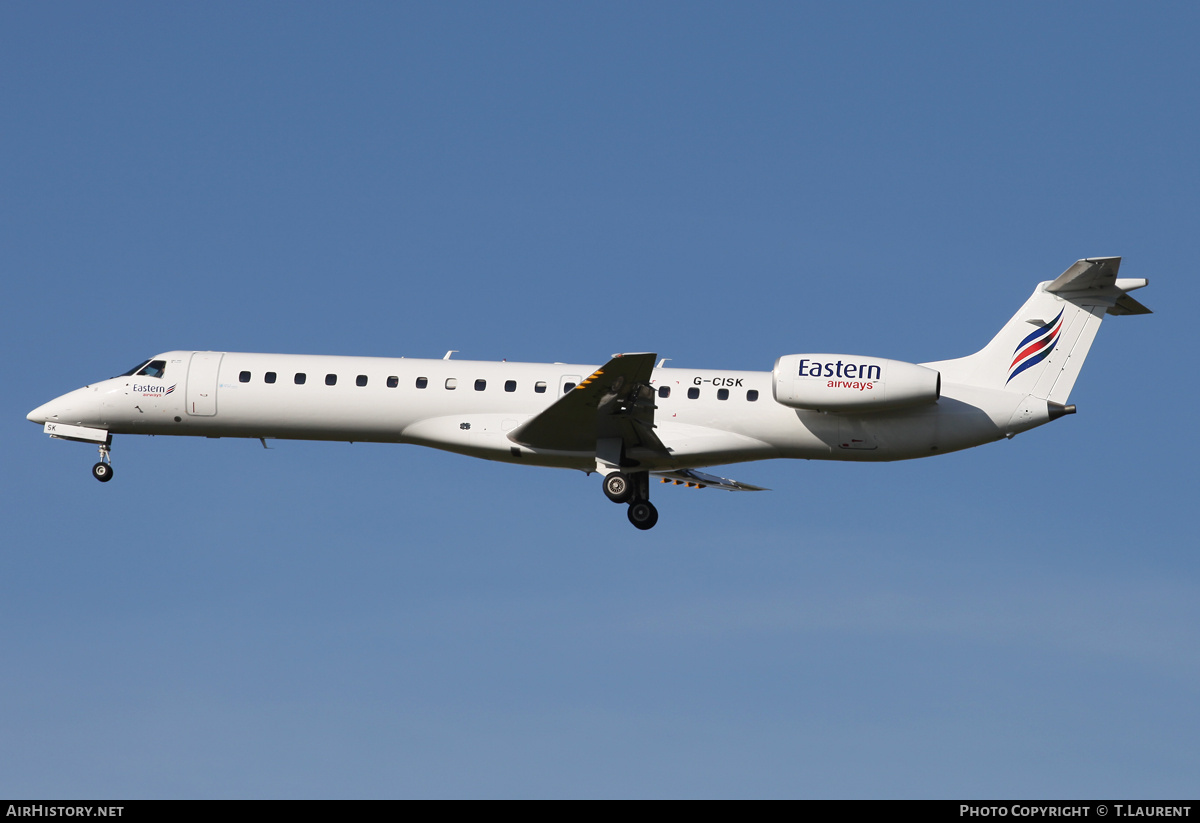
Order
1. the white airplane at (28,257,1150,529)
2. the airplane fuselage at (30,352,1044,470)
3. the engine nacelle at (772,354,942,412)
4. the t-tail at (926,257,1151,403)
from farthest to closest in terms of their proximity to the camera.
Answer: the airplane fuselage at (30,352,1044,470)
the t-tail at (926,257,1151,403)
the white airplane at (28,257,1150,529)
the engine nacelle at (772,354,942,412)

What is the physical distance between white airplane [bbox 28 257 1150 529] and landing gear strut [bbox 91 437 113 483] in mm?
1135

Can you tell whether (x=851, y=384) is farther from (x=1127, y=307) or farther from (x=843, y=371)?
(x=1127, y=307)

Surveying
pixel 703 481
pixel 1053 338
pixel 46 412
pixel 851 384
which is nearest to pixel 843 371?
pixel 851 384

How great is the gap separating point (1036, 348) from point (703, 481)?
802cm

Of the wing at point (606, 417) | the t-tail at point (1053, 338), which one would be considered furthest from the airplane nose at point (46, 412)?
the t-tail at point (1053, 338)

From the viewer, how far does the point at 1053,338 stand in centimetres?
2583

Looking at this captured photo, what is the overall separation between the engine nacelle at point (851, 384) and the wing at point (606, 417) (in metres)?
2.57

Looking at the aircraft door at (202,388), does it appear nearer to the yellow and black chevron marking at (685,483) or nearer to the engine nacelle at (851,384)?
the yellow and black chevron marking at (685,483)

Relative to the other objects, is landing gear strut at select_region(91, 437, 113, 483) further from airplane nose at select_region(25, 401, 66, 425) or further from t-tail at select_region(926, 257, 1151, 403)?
t-tail at select_region(926, 257, 1151, 403)

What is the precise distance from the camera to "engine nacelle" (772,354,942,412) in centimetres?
2462

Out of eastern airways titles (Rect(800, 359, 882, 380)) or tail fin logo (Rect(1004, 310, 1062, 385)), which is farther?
tail fin logo (Rect(1004, 310, 1062, 385))

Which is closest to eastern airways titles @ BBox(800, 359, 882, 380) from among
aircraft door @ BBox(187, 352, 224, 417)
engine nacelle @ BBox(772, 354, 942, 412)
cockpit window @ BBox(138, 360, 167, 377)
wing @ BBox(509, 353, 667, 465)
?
engine nacelle @ BBox(772, 354, 942, 412)

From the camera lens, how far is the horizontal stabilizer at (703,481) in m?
30.2
